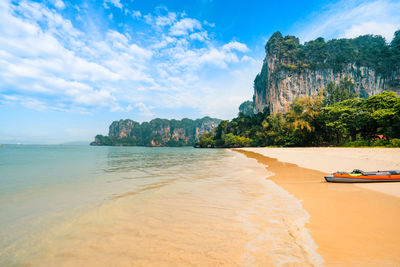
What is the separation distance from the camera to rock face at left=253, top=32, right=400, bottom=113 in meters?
99.3

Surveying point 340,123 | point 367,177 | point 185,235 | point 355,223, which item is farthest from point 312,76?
point 185,235

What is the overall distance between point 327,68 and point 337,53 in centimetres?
1130

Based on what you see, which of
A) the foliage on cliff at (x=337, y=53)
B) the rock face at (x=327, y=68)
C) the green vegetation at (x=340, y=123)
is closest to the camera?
the green vegetation at (x=340, y=123)

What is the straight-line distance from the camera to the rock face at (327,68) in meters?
99.3

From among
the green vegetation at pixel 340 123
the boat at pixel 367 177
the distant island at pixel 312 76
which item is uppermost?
the distant island at pixel 312 76

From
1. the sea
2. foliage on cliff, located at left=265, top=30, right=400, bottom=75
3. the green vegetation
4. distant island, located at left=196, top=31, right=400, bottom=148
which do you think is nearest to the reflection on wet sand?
the sea

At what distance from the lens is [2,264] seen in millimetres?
3229

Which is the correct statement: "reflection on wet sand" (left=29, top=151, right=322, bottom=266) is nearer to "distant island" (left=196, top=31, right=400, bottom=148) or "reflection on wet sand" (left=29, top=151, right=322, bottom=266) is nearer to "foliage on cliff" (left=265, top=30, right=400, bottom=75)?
"distant island" (left=196, top=31, right=400, bottom=148)

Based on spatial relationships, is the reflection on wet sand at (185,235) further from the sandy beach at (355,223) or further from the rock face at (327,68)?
the rock face at (327,68)

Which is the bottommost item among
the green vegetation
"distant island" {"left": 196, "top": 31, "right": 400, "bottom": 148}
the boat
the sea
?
the sea

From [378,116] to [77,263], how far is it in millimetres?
46849

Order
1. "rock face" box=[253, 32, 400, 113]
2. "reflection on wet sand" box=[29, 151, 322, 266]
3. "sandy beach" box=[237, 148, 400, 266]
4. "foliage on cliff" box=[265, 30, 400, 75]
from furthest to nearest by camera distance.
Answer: "foliage on cliff" box=[265, 30, 400, 75], "rock face" box=[253, 32, 400, 113], "reflection on wet sand" box=[29, 151, 322, 266], "sandy beach" box=[237, 148, 400, 266]

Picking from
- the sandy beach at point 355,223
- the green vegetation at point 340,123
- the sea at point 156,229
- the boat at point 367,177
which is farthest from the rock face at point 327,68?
the sea at point 156,229

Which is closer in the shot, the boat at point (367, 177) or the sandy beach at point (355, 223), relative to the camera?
the sandy beach at point (355, 223)
